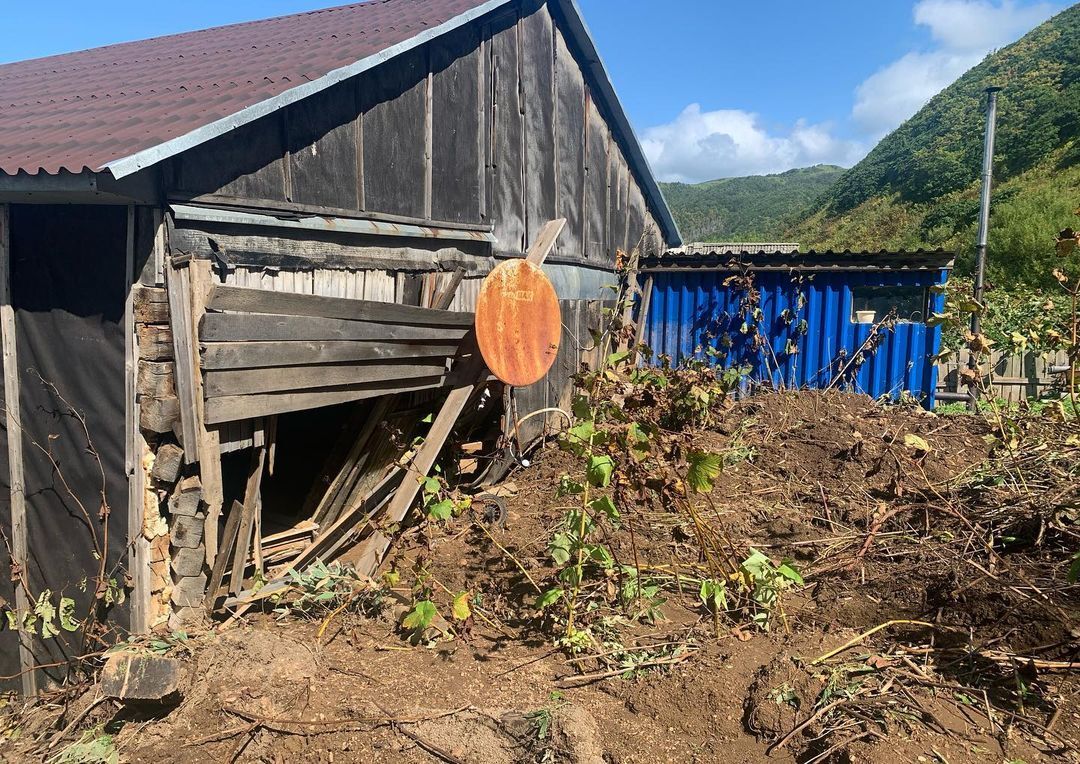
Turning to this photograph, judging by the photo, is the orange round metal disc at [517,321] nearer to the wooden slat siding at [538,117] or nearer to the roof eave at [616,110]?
the wooden slat siding at [538,117]

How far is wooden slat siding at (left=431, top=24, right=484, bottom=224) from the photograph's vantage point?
6641 millimetres

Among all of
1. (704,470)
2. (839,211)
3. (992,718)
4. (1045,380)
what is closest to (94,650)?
(704,470)

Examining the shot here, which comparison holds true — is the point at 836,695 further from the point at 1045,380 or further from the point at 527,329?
the point at 1045,380

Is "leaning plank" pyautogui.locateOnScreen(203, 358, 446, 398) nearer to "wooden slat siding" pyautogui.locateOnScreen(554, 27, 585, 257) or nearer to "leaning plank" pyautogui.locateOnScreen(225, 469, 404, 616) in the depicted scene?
"leaning plank" pyautogui.locateOnScreen(225, 469, 404, 616)

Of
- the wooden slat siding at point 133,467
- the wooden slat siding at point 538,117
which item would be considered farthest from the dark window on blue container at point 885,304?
the wooden slat siding at point 133,467

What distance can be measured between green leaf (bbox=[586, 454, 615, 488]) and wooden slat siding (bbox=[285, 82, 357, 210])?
2.85 meters

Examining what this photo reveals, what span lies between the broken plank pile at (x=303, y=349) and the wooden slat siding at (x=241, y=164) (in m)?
0.74

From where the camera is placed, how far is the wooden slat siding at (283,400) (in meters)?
4.08

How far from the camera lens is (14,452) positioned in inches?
187

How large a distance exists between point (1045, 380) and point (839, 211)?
44.7m

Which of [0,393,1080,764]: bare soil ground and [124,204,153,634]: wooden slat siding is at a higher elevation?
[124,204,153,634]: wooden slat siding

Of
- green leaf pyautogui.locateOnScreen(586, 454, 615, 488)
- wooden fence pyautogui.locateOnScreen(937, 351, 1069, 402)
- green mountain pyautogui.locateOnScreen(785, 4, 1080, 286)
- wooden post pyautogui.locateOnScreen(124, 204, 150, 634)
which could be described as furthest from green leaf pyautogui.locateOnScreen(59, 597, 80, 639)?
green mountain pyautogui.locateOnScreen(785, 4, 1080, 286)

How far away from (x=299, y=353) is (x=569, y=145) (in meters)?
6.07

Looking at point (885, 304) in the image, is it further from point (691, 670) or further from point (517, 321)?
point (691, 670)
